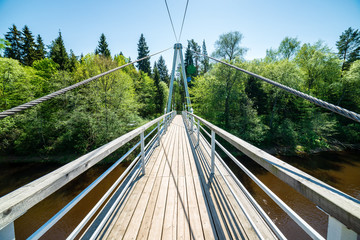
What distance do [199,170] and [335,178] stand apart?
12.5 metres

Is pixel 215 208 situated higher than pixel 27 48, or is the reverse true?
pixel 27 48

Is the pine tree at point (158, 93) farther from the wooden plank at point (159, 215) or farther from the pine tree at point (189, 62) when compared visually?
the wooden plank at point (159, 215)

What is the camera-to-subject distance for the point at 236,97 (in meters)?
12.6

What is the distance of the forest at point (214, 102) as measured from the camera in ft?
34.9

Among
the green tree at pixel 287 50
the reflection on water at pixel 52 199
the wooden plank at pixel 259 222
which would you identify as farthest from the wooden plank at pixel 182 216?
the green tree at pixel 287 50

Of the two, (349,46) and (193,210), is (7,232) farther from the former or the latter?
(349,46)

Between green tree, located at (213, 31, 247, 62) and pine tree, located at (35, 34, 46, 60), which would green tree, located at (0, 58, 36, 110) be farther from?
green tree, located at (213, 31, 247, 62)

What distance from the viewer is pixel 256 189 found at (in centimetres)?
812

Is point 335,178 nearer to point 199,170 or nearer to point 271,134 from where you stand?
point 271,134

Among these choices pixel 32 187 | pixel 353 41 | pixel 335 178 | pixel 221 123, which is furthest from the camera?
pixel 353 41

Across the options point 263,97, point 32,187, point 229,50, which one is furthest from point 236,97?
point 32,187

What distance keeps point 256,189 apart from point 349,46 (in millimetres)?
23192

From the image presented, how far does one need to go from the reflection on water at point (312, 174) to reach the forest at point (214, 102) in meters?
1.36

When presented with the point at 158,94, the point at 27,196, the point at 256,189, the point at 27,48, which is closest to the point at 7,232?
the point at 27,196
